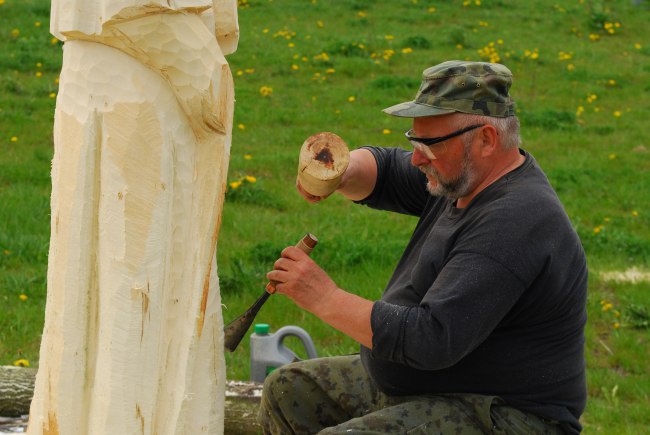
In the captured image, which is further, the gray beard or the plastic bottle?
the plastic bottle

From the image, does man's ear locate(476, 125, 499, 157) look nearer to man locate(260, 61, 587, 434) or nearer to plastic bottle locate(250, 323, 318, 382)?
man locate(260, 61, 587, 434)

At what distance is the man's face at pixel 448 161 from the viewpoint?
10.9 ft

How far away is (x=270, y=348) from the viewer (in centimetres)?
473

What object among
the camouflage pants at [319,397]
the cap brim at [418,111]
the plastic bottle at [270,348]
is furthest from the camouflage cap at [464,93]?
the plastic bottle at [270,348]

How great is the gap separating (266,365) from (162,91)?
2.15 meters

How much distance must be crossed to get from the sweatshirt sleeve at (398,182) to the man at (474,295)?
1.44ft

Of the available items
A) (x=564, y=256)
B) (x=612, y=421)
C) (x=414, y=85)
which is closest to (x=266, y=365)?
(x=612, y=421)

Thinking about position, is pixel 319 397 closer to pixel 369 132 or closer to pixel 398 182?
pixel 398 182

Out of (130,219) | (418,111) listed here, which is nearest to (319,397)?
(418,111)

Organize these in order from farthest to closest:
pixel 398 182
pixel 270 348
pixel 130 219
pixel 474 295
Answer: pixel 270 348 < pixel 398 182 < pixel 474 295 < pixel 130 219

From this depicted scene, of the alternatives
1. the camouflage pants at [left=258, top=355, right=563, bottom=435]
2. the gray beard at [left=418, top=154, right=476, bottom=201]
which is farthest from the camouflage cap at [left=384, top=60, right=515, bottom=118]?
the camouflage pants at [left=258, top=355, right=563, bottom=435]

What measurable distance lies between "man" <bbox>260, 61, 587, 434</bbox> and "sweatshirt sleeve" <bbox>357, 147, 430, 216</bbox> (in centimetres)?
44

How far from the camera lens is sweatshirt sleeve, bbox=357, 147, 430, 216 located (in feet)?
12.9

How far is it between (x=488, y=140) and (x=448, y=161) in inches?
5.4
